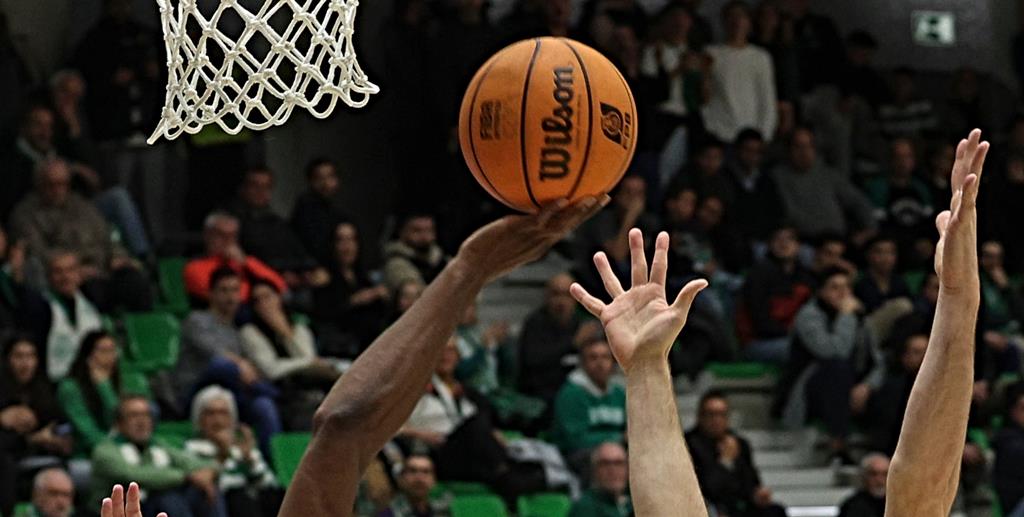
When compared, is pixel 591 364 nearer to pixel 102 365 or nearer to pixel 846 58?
pixel 102 365

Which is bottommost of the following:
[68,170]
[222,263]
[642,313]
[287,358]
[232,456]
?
[232,456]

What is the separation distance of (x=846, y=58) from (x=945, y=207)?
137 centimetres

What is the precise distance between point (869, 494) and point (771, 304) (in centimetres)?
170

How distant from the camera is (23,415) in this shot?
8.49 meters

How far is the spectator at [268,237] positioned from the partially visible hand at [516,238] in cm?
618

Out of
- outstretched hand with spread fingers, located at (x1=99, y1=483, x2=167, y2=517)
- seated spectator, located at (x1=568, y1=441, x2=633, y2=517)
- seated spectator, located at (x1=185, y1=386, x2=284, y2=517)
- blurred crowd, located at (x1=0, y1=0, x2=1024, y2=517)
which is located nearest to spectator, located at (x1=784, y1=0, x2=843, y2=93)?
blurred crowd, located at (x1=0, y1=0, x2=1024, y2=517)

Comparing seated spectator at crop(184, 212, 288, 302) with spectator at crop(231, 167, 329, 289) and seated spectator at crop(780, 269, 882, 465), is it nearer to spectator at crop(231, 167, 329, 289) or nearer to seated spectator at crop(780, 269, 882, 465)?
spectator at crop(231, 167, 329, 289)

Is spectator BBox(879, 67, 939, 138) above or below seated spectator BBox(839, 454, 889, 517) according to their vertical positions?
above

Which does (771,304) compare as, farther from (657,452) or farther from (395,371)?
(657,452)

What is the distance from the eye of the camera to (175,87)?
172 inches

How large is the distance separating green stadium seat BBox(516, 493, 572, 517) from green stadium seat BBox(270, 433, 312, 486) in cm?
112

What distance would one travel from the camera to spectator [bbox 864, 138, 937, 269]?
1241cm

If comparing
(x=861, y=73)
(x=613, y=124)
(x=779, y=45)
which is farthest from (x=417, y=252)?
(x=613, y=124)

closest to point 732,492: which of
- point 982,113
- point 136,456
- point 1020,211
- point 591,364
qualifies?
point 591,364
